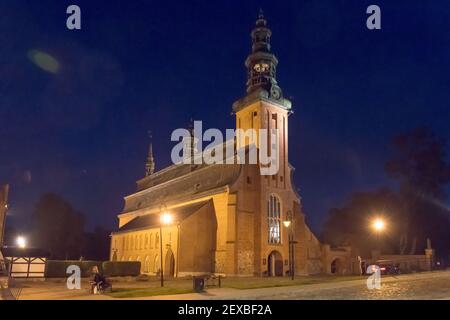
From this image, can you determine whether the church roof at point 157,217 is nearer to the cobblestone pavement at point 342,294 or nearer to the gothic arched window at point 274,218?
the gothic arched window at point 274,218

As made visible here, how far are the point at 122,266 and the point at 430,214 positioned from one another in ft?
137

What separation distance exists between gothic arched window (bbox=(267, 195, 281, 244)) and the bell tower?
2.04 meters

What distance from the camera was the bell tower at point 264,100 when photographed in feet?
159

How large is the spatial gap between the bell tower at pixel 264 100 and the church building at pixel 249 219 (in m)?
0.11

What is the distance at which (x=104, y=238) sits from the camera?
90.8 m

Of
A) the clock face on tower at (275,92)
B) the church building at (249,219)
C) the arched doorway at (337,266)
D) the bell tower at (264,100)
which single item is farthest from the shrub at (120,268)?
the clock face on tower at (275,92)

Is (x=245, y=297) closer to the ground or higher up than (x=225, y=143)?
closer to the ground

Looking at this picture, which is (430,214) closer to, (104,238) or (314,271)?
(314,271)

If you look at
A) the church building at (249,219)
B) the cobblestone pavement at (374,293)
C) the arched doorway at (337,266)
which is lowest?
the arched doorway at (337,266)

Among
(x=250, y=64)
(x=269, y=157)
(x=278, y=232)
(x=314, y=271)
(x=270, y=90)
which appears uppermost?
(x=250, y=64)

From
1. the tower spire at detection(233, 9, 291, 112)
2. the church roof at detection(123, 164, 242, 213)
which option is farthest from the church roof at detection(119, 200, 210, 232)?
the tower spire at detection(233, 9, 291, 112)

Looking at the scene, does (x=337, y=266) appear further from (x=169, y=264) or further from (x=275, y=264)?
(x=169, y=264)
